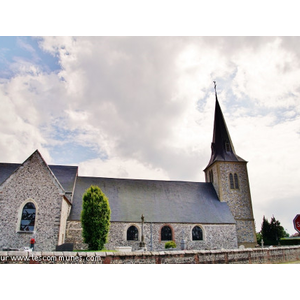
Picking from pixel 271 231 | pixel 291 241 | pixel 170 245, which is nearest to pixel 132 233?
pixel 170 245

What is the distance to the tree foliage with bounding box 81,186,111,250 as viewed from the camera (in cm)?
1814

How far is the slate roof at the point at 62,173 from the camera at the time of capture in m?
22.9

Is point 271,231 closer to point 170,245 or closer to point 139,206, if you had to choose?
point 170,245

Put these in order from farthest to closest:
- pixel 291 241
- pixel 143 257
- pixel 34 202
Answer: pixel 291 241, pixel 34 202, pixel 143 257

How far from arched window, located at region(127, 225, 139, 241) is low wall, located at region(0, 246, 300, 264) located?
38.9ft

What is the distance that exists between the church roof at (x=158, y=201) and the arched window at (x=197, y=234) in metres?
0.73

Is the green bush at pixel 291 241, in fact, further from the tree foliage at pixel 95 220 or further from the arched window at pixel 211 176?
the tree foliage at pixel 95 220

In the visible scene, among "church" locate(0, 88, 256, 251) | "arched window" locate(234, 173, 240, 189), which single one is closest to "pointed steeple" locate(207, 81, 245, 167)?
"church" locate(0, 88, 256, 251)

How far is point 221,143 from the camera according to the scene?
31.3 metres

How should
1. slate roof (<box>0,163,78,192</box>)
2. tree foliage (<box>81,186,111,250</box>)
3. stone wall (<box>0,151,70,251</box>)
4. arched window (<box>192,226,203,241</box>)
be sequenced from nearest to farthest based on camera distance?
stone wall (<box>0,151,70,251</box>), tree foliage (<box>81,186,111,250</box>), slate roof (<box>0,163,78,192</box>), arched window (<box>192,226,203,241</box>)

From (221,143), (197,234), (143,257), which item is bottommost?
(143,257)

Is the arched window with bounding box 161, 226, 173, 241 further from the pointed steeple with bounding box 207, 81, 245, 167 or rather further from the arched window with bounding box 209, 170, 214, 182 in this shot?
the pointed steeple with bounding box 207, 81, 245, 167

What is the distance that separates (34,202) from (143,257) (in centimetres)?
1047

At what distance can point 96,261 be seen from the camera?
31.6 feet
